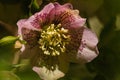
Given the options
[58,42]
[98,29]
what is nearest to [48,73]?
[58,42]

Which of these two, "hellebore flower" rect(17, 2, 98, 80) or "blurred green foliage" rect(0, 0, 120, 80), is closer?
"hellebore flower" rect(17, 2, 98, 80)

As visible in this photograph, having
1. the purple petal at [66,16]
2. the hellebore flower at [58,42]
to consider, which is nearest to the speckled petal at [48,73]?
the hellebore flower at [58,42]

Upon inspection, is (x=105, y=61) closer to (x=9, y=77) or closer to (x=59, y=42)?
(x=59, y=42)

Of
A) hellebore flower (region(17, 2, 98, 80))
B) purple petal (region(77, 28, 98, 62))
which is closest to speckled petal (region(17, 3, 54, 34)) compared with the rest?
hellebore flower (region(17, 2, 98, 80))

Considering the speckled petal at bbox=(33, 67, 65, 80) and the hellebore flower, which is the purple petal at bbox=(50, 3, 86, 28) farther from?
the speckled petal at bbox=(33, 67, 65, 80)

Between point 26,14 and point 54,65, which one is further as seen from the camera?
point 26,14

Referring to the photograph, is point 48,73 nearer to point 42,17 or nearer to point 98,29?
point 42,17

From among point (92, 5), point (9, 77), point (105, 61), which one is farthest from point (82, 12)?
point (9, 77)
